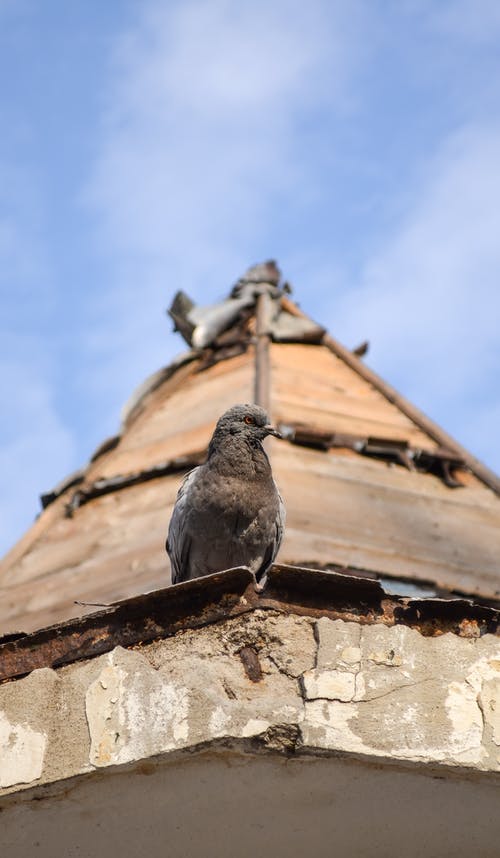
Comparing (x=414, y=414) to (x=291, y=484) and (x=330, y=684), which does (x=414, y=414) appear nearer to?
(x=291, y=484)

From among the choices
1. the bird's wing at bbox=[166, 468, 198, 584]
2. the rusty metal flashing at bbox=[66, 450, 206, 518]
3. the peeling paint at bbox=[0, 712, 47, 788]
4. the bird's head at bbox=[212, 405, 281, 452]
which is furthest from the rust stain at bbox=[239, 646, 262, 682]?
the rusty metal flashing at bbox=[66, 450, 206, 518]

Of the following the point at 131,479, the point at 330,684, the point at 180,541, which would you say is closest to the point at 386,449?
the point at 131,479

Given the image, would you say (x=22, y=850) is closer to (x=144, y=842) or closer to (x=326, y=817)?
(x=144, y=842)

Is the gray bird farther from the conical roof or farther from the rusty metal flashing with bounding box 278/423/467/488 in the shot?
the rusty metal flashing with bounding box 278/423/467/488

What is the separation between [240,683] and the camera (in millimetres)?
3975

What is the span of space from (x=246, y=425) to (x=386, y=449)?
3094 millimetres

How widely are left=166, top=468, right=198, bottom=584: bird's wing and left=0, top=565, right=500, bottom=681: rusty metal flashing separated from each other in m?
2.05

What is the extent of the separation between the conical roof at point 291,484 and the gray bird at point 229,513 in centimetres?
98

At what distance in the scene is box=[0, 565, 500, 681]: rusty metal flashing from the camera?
4.10 metres

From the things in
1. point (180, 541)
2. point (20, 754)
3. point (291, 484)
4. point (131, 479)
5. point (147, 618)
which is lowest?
point (20, 754)

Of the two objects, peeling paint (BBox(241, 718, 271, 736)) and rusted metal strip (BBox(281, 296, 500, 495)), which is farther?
rusted metal strip (BBox(281, 296, 500, 495))

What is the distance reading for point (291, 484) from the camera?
8.35m

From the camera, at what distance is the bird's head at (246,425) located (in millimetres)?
6383

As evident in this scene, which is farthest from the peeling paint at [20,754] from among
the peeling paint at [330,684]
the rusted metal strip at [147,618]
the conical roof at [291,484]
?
the conical roof at [291,484]
